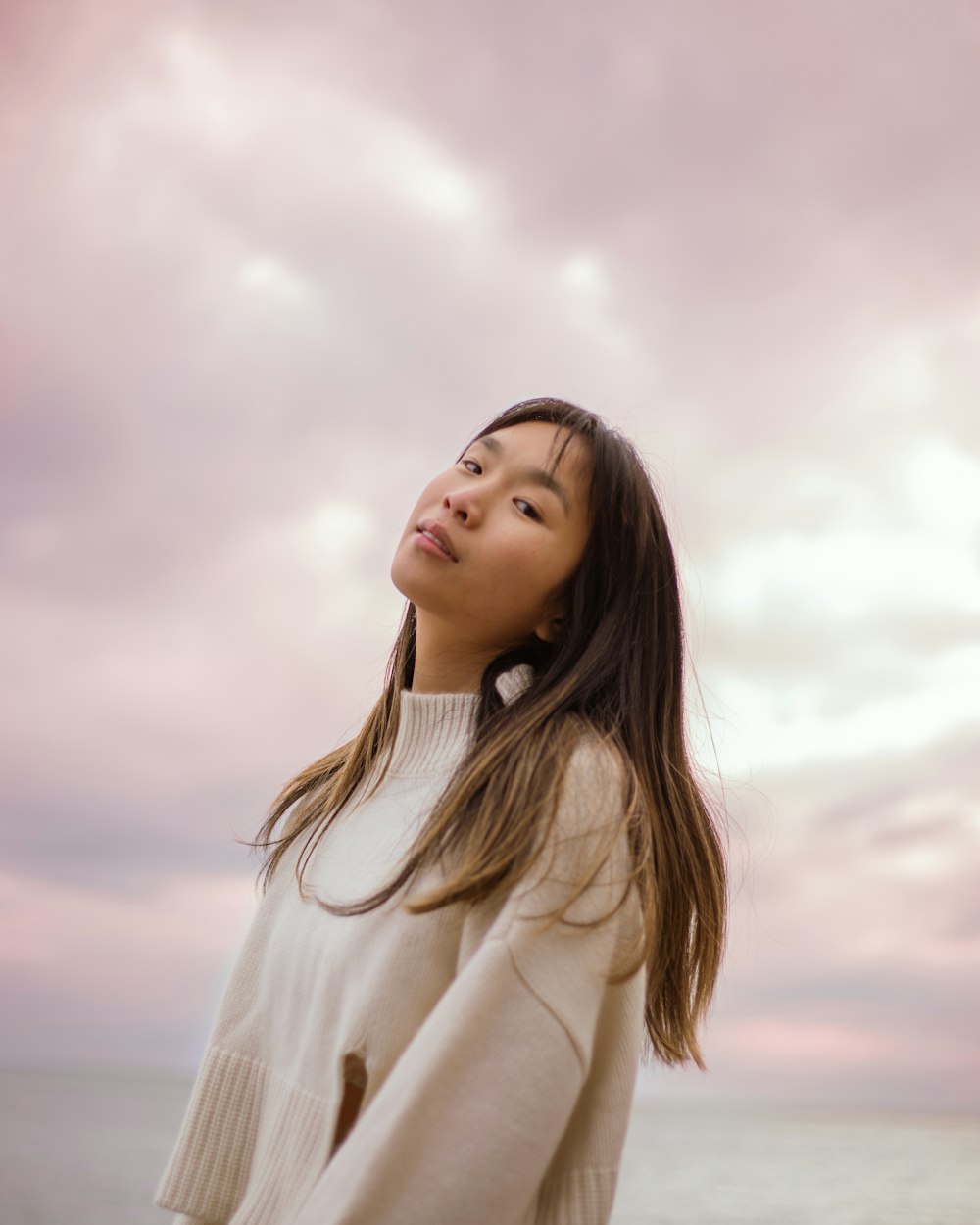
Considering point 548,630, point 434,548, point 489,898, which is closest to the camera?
point 489,898

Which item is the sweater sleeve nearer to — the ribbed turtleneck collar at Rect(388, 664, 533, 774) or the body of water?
the ribbed turtleneck collar at Rect(388, 664, 533, 774)

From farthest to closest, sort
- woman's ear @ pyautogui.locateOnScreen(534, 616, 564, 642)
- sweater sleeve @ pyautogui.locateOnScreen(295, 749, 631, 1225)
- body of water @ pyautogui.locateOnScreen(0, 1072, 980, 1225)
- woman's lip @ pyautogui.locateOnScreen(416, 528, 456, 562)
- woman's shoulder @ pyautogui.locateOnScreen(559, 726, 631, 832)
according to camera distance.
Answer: body of water @ pyautogui.locateOnScreen(0, 1072, 980, 1225)
woman's ear @ pyautogui.locateOnScreen(534, 616, 564, 642)
woman's lip @ pyautogui.locateOnScreen(416, 528, 456, 562)
woman's shoulder @ pyautogui.locateOnScreen(559, 726, 631, 832)
sweater sleeve @ pyautogui.locateOnScreen(295, 749, 631, 1225)

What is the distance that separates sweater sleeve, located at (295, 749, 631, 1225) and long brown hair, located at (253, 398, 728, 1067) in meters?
0.07

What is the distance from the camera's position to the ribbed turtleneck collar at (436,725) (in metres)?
2.34

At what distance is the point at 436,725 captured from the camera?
2406mm

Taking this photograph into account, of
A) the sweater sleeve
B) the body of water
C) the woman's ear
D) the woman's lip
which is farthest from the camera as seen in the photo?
the body of water

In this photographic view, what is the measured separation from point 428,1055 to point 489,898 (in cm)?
25

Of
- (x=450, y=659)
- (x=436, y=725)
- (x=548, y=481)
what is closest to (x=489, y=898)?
(x=436, y=725)

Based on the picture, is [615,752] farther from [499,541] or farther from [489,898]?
[499,541]

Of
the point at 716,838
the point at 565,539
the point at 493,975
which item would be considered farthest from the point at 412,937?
the point at 565,539

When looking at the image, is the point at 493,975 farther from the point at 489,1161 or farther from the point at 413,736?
the point at 413,736

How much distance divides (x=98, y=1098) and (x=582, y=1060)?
9314 cm

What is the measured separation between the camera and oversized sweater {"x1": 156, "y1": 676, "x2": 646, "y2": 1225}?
1.68 metres

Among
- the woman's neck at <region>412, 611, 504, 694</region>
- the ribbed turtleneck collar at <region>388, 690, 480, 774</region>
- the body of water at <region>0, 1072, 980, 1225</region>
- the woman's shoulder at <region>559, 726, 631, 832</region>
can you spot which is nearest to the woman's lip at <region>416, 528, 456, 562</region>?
the woman's neck at <region>412, 611, 504, 694</region>
